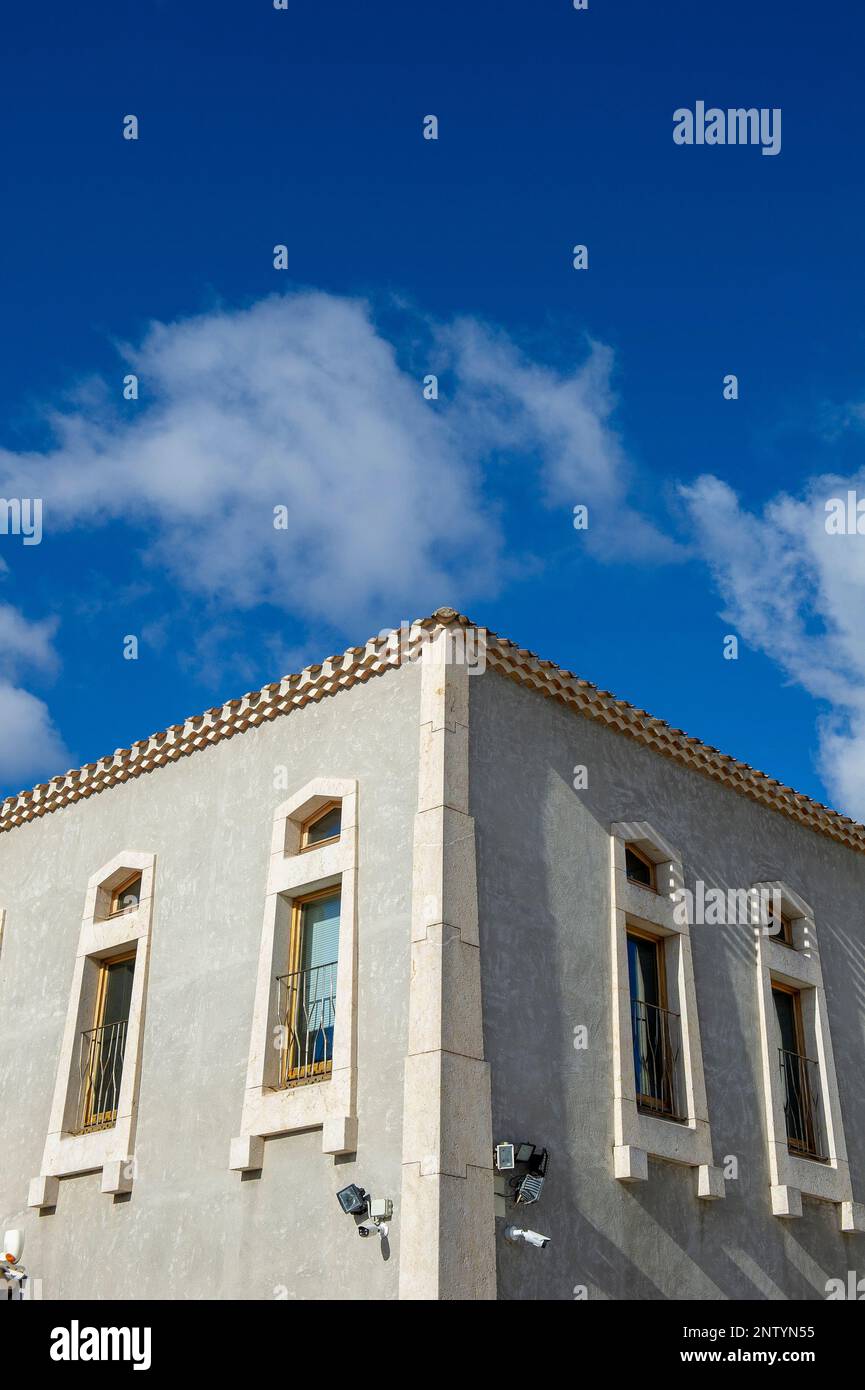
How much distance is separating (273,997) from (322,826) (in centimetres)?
180

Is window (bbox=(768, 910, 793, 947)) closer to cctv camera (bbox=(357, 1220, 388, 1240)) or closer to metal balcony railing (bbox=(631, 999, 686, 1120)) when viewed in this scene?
metal balcony railing (bbox=(631, 999, 686, 1120))

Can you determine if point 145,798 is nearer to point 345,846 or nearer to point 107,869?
point 107,869

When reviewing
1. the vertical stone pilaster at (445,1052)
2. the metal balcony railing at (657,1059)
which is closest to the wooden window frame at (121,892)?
the vertical stone pilaster at (445,1052)

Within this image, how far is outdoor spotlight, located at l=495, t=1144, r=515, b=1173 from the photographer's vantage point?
38.7 ft

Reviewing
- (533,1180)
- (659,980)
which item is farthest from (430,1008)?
(659,980)

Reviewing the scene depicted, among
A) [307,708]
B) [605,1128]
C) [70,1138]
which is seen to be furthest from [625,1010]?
[70,1138]

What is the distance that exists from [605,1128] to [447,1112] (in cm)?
207

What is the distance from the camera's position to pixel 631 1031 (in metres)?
13.8

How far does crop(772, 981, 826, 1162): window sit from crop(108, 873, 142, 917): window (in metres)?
7.09

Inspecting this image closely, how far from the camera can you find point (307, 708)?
48.9 ft

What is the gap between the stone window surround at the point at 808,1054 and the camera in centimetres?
1481

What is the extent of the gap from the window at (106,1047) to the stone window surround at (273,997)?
2.27m

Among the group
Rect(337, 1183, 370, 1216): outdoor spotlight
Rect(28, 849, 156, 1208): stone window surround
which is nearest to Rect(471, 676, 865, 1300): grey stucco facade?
Rect(337, 1183, 370, 1216): outdoor spotlight
